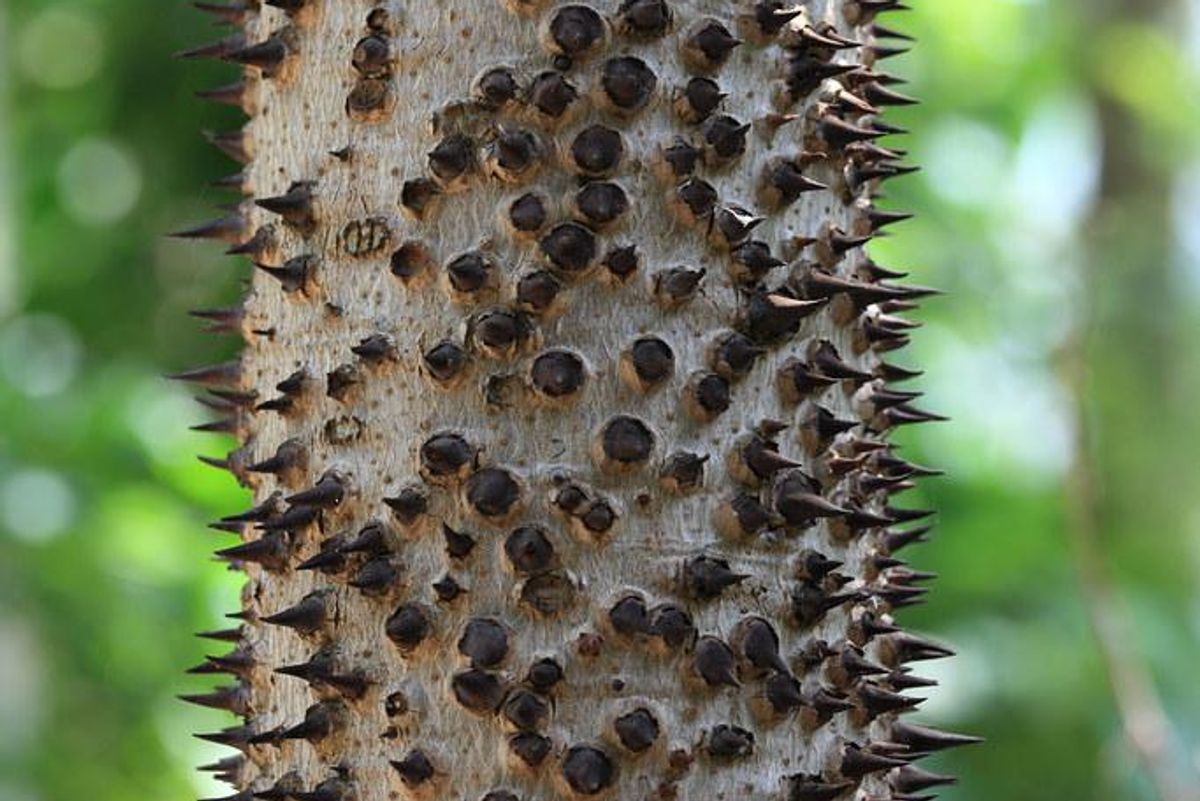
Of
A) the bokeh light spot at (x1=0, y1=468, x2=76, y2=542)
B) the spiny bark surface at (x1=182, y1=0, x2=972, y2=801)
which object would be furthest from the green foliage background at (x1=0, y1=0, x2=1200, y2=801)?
the spiny bark surface at (x1=182, y1=0, x2=972, y2=801)

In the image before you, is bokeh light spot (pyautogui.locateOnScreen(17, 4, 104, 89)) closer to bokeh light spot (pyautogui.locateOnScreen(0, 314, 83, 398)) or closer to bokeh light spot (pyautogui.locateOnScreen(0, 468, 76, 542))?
bokeh light spot (pyautogui.locateOnScreen(0, 314, 83, 398))

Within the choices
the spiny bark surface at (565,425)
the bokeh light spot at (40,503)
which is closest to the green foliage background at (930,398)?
the bokeh light spot at (40,503)

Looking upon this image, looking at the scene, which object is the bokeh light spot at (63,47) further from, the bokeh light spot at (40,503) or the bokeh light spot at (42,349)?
the bokeh light spot at (40,503)

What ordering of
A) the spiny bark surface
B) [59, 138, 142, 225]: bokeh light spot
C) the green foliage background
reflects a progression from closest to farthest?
the spiny bark surface → the green foliage background → [59, 138, 142, 225]: bokeh light spot

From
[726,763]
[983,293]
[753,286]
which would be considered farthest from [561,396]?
[983,293]

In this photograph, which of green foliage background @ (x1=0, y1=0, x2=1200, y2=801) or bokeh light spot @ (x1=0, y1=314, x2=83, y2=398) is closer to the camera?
green foliage background @ (x1=0, y1=0, x2=1200, y2=801)

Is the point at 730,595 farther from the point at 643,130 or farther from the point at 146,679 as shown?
the point at 146,679
